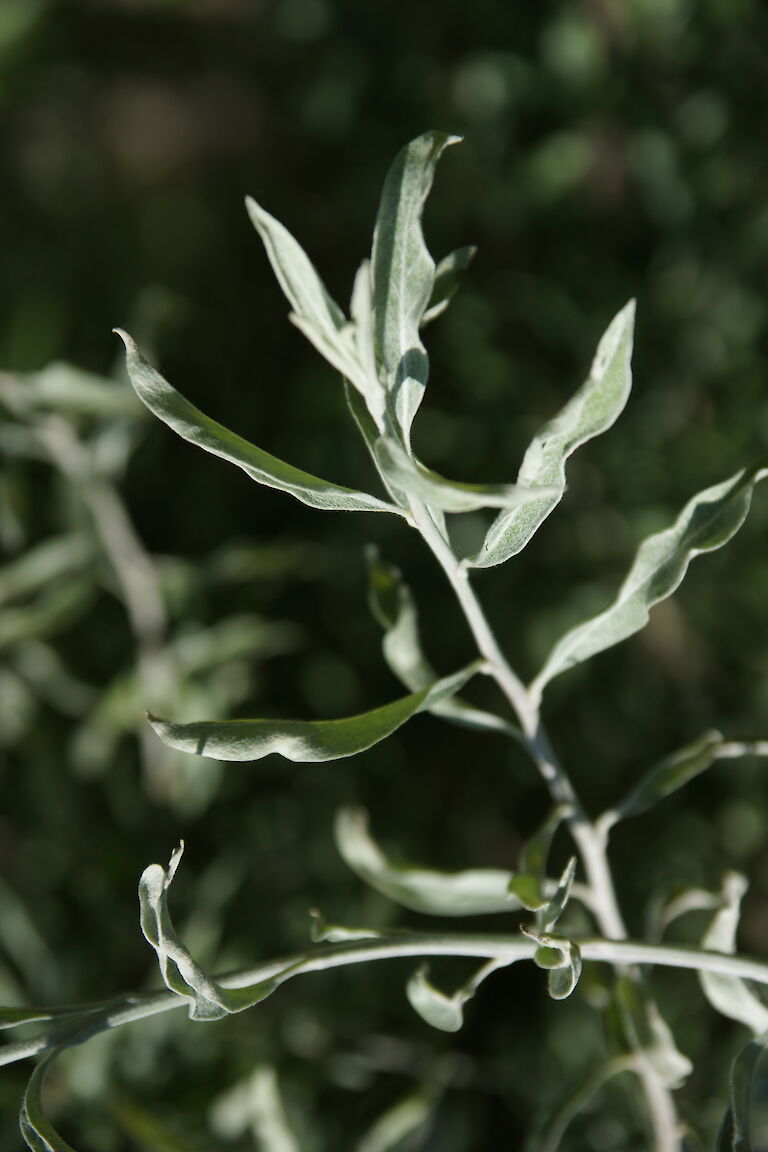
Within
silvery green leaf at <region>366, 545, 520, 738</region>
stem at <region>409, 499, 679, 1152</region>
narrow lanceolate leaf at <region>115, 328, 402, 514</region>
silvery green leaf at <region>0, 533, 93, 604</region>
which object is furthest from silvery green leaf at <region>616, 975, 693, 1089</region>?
silvery green leaf at <region>0, 533, 93, 604</region>

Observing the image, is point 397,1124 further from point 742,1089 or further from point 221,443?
point 221,443

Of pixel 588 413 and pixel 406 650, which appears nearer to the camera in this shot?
pixel 588 413

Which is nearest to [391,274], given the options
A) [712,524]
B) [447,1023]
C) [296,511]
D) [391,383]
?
[391,383]

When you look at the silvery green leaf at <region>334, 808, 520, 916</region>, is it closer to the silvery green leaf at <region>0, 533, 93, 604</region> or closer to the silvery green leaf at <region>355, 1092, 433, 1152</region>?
the silvery green leaf at <region>355, 1092, 433, 1152</region>

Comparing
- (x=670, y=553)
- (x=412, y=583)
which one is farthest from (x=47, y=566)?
(x=670, y=553)

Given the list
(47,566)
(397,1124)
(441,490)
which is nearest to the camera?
(441,490)

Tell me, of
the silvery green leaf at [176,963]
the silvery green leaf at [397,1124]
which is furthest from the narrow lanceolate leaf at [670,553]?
the silvery green leaf at [397,1124]

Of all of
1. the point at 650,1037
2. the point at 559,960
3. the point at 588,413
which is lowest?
the point at 650,1037

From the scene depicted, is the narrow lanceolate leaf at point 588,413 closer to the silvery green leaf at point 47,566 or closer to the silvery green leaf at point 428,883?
the silvery green leaf at point 428,883
